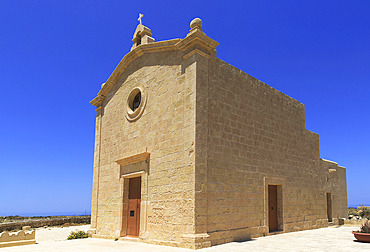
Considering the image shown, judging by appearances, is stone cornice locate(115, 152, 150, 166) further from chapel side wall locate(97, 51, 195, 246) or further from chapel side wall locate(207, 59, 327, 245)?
chapel side wall locate(207, 59, 327, 245)

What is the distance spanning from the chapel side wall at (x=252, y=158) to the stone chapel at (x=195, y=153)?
0.03m

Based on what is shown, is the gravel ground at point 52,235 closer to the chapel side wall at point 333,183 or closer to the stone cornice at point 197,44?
the stone cornice at point 197,44

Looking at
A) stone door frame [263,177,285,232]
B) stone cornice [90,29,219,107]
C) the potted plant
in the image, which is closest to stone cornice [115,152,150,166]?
stone cornice [90,29,219,107]

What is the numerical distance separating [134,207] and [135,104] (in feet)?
12.5

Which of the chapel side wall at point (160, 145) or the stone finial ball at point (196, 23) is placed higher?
the stone finial ball at point (196, 23)

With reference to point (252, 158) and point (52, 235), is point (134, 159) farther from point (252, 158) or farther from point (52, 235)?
point (52, 235)

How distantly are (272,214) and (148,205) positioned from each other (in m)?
4.74

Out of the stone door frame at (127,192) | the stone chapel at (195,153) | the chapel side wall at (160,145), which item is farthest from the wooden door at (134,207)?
the chapel side wall at (160,145)

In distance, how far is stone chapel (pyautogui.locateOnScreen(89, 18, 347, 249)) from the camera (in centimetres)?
816

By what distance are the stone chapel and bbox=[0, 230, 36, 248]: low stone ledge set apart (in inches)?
95.7

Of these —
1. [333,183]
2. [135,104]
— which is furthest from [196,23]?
[333,183]

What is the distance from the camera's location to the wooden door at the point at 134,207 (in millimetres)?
10047

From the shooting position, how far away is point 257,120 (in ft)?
34.4

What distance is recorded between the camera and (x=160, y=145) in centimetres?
920
